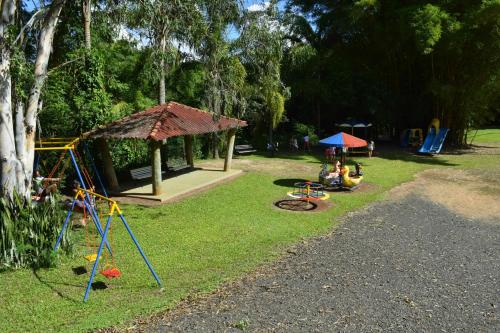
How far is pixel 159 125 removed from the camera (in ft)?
46.2

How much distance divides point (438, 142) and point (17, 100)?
23.7 m

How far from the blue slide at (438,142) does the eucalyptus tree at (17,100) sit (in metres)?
22.3

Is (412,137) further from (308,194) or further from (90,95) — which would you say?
(90,95)

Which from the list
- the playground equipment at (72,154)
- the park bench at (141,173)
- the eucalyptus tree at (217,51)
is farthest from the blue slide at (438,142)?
the playground equipment at (72,154)

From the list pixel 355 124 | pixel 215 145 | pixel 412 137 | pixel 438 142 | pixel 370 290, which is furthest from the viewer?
pixel 412 137

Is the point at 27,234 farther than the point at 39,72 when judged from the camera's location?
No

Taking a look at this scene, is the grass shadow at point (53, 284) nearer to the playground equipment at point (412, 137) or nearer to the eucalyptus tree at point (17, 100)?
the eucalyptus tree at point (17, 100)

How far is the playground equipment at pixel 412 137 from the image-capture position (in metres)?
28.6

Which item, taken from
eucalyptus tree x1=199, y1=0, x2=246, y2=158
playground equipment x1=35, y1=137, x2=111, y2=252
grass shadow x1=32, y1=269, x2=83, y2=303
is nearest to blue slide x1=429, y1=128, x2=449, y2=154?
eucalyptus tree x1=199, y1=0, x2=246, y2=158

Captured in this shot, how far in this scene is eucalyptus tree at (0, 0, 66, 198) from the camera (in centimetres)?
904

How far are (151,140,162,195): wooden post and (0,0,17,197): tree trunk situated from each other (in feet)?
16.2

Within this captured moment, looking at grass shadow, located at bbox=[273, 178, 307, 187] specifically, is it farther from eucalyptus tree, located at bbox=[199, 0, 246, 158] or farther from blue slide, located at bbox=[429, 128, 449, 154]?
blue slide, located at bbox=[429, 128, 449, 154]

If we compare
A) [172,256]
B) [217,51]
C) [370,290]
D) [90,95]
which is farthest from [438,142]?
[172,256]

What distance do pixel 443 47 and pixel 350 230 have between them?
1610 centimetres
